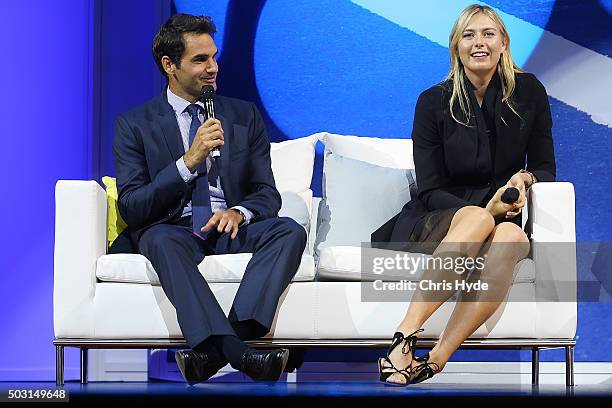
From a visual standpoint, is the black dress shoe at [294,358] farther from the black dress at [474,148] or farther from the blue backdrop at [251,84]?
the blue backdrop at [251,84]

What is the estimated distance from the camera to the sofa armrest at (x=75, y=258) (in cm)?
335

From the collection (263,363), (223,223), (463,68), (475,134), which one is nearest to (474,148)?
(475,134)

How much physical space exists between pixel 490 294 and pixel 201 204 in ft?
3.28

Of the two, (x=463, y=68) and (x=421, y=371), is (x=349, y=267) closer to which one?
(x=421, y=371)

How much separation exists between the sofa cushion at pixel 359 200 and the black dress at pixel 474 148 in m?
0.19

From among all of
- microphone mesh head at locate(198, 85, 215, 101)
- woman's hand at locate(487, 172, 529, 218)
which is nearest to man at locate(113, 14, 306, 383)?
microphone mesh head at locate(198, 85, 215, 101)

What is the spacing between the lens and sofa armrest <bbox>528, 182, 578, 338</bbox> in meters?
3.32

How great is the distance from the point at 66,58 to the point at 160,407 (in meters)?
3.16

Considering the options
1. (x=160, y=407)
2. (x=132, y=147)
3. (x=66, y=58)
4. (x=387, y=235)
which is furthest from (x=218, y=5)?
(x=160, y=407)

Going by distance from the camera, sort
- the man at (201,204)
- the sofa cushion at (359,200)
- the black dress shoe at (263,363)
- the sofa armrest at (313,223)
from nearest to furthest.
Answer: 1. the black dress shoe at (263,363)
2. the man at (201,204)
3. the sofa cushion at (359,200)
4. the sofa armrest at (313,223)

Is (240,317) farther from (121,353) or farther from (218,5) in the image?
(218,5)

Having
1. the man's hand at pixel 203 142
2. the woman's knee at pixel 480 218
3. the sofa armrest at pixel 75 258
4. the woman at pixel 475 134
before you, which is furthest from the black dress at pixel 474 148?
the sofa armrest at pixel 75 258

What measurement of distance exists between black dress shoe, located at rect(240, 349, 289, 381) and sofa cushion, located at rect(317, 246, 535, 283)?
0.56m

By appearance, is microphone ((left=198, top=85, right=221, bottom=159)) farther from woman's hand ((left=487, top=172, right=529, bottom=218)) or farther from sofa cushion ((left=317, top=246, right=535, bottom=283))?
woman's hand ((left=487, top=172, right=529, bottom=218))
